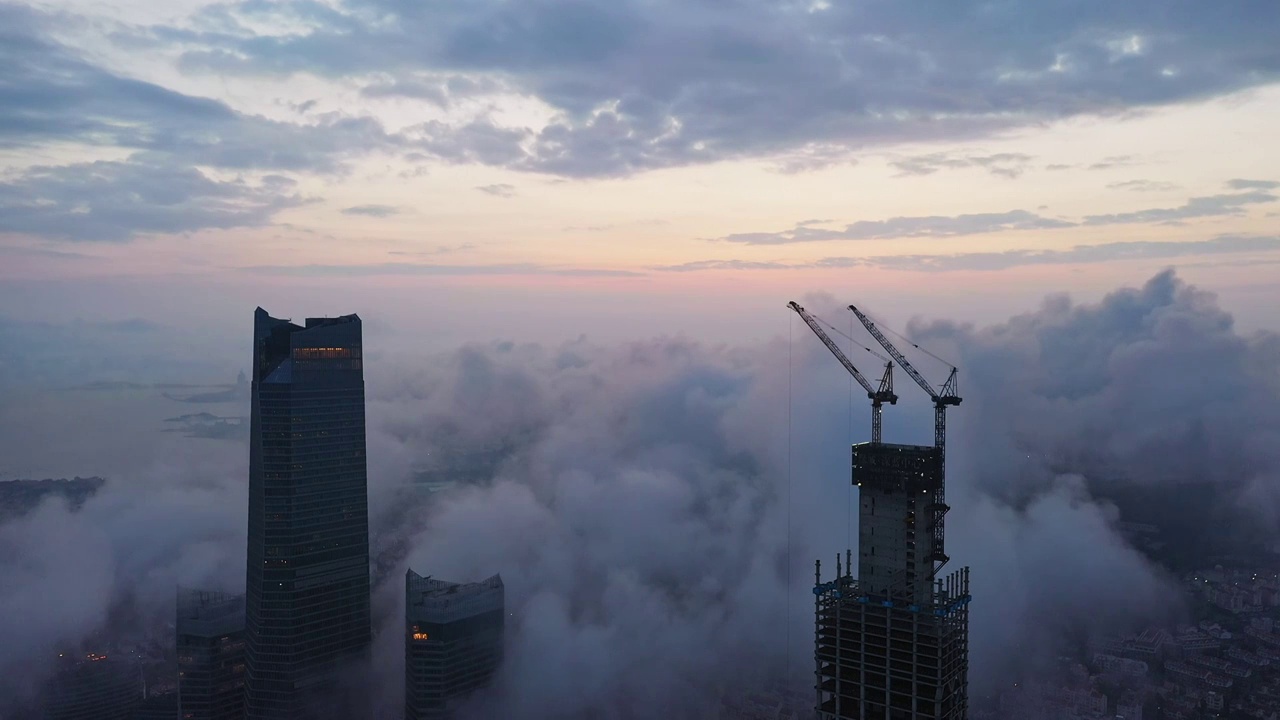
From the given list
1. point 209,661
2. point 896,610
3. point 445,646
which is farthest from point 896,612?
point 209,661

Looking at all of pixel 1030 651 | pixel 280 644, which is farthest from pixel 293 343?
pixel 1030 651

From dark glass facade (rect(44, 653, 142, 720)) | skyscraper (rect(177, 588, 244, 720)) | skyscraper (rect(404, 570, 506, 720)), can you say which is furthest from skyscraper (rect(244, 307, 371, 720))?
dark glass facade (rect(44, 653, 142, 720))

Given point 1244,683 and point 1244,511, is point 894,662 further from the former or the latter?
point 1244,511

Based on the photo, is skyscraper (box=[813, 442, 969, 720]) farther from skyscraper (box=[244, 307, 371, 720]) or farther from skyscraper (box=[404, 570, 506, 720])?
skyscraper (box=[244, 307, 371, 720])

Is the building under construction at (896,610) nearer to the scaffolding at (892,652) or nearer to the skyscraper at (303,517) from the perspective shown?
the scaffolding at (892,652)

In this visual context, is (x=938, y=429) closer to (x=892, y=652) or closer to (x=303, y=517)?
(x=892, y=652)

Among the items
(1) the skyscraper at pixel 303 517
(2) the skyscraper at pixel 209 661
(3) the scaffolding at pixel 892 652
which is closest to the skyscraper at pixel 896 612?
(3) the scaffolding at pixel 892 652
